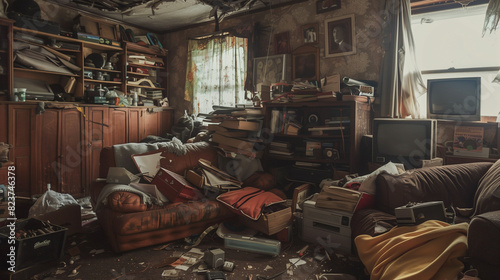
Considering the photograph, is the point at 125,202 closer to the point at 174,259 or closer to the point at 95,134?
the point at 174,259

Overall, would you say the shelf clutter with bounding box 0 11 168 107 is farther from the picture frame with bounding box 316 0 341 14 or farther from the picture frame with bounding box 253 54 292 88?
the picture frame with bounding box 316 0 341 14

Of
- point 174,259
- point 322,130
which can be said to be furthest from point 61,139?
point 322,130

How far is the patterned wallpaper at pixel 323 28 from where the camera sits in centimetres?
344

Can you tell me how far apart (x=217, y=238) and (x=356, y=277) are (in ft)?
3.89

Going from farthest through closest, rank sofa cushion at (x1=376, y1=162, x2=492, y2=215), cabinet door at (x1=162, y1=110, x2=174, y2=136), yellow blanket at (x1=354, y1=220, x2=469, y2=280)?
cabinet door at (x1=162, y1=110, x2=174, y2=136)
sofa cushion at (x1=376, y1=162, x2=492, y2=215)
yellow blanket at (x1=354, y1=220, x2=469, y2=280)

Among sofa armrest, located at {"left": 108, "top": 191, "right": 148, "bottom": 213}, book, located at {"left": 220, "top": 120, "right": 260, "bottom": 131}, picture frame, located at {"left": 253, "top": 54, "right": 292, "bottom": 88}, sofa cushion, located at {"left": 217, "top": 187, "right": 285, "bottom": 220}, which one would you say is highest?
picture frame, located at {"left": 253, "top": 54, "right": 292, "bottom": 88}

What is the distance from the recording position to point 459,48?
3117mm

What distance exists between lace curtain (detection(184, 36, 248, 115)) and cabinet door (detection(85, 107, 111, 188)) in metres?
1.37

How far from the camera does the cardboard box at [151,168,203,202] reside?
2623 millimetres

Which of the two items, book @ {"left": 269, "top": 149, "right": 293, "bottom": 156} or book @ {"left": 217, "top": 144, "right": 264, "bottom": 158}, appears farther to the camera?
book @ {"left": 269, "top": 149, "right": 293, "bottom": 156}

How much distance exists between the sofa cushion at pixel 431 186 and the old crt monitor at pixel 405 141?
0.38 m

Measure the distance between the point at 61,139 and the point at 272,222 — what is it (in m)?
3.15

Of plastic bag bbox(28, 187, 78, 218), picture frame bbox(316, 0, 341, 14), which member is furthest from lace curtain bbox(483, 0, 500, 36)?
plastic bag bbox(28, 187, 78, 218)

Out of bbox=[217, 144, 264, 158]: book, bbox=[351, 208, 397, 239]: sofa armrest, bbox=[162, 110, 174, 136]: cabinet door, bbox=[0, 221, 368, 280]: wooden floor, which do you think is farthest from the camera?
bbox=[162, 110, 174, 136]: cabinet door
